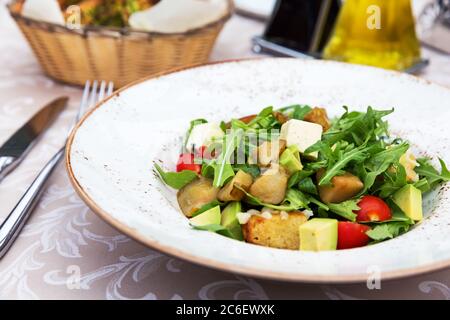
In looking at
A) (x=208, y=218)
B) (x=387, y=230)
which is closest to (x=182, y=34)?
(x=208, y=218)

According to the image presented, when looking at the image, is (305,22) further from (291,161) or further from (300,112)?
(291,161)

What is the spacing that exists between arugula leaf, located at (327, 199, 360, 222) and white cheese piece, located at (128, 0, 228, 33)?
79 cm

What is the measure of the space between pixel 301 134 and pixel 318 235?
0.25 m

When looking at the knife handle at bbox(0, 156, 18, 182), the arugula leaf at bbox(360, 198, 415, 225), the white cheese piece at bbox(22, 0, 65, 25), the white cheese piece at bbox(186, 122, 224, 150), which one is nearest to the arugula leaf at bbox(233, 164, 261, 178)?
the white cheese piece at bbox(186, 122, 224, 150)

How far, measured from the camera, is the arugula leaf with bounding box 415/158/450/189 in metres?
1.10

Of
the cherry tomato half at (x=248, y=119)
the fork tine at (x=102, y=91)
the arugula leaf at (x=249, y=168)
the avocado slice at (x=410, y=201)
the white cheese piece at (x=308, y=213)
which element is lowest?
the fork tine at (x=102, y=91)

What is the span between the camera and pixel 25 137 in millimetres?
1388

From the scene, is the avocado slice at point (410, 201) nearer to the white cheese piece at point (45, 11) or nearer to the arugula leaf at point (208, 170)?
the arugula leaf at point (208, 170)

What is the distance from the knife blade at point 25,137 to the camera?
4.20 ft

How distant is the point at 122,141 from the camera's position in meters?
1.17

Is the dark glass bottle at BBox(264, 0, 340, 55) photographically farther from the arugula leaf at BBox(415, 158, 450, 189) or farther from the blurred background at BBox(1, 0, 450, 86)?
the arugula leaf at BBox(415, 158, 450, 189)

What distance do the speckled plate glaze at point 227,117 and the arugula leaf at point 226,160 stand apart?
9cm

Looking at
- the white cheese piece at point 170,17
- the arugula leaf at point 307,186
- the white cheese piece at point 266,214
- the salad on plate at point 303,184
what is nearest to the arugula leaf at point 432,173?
the salad on plate at point 303,184

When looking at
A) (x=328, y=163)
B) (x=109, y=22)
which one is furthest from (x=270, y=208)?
(x=109, y=22)
